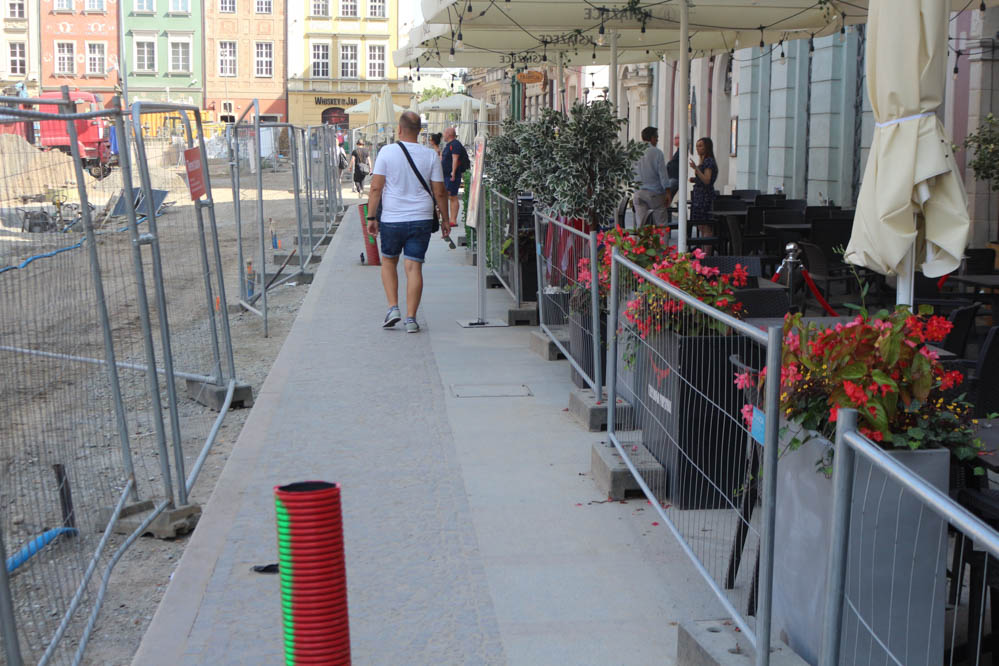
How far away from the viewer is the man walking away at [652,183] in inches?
611

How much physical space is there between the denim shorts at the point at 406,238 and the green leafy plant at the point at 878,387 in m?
6.88

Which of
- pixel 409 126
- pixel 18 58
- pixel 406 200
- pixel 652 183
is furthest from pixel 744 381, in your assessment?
pixel 18 58

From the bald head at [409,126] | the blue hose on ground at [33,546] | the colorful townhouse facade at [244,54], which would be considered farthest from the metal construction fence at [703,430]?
the colorful townhouse facade at [244,54]

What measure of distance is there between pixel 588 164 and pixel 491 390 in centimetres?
251

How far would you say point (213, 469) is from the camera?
21.9 feet

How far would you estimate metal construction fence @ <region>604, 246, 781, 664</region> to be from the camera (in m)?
3.36

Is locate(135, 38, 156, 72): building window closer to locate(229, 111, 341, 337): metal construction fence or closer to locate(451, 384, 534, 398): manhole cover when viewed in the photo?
locate(229, 111, 341, 337): metal construction fence

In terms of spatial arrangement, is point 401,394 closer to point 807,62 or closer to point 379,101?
point 807,62

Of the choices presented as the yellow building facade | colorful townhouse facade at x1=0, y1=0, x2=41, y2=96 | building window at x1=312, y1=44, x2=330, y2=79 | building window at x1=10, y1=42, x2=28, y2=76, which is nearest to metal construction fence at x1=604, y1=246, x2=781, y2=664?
colorful townhouse facade at x1=0, y1=0, x2=41, y2=96

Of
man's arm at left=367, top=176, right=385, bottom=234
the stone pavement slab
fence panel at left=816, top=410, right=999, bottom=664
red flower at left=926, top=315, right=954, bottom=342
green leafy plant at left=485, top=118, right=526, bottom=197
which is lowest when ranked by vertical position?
the stone pavement slab

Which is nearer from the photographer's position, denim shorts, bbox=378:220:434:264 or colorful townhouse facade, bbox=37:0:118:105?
denim shorts, bbox=378:220:434:264

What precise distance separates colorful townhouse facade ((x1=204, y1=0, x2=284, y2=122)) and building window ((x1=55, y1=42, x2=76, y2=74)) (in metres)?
7.66

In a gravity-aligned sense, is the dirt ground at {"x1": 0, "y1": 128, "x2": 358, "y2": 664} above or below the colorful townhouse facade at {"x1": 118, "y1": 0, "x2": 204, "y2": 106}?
below

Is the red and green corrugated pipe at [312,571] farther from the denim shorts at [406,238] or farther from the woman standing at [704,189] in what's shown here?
the woman standing at [704,189]
